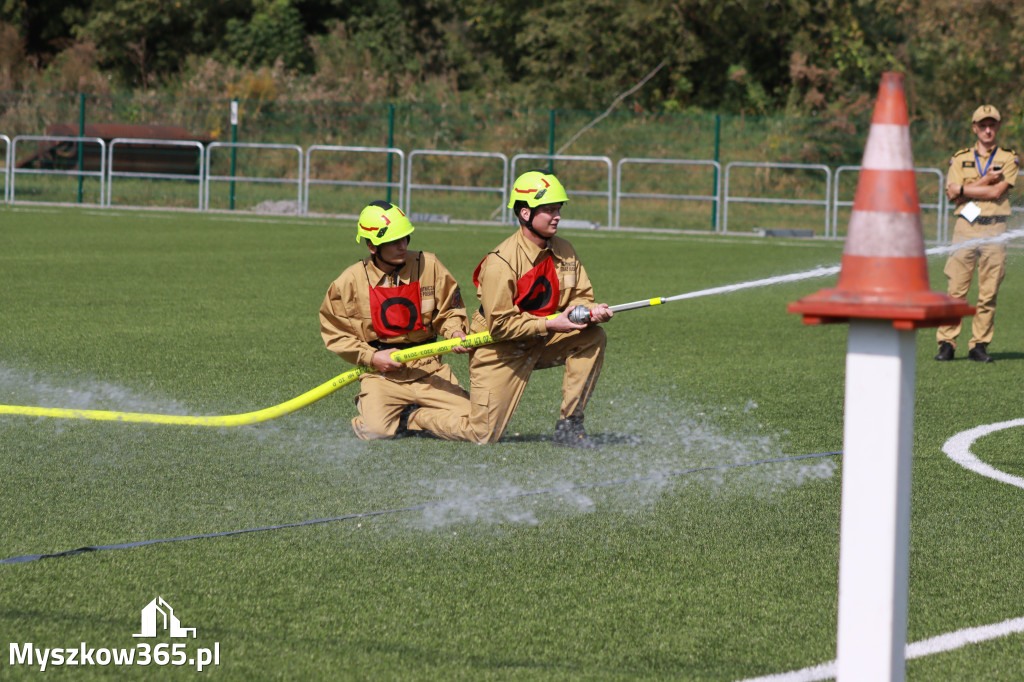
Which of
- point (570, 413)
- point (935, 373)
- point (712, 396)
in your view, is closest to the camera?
point (570, 413)

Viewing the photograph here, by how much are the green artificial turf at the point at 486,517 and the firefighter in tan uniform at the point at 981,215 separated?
265mm

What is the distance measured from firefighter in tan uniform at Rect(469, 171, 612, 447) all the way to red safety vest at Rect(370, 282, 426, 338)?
342 mm

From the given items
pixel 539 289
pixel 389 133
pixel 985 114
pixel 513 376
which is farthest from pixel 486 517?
pixel 389 133

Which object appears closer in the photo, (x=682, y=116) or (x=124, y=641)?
(x=124, y=641)

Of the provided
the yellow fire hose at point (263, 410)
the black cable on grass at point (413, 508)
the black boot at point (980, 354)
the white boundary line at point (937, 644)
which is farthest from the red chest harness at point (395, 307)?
the black boot at point (980, 354)

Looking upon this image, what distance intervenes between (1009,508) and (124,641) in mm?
3683

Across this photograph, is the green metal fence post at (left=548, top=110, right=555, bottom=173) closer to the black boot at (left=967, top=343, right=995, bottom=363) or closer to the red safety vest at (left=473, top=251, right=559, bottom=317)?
the black boot at (left=967, top=343, right=995, bottom=363)

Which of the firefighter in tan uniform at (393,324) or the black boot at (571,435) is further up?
the firefighter in tan uniform at (393,324)

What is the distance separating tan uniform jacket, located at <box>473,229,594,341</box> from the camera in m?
6.55

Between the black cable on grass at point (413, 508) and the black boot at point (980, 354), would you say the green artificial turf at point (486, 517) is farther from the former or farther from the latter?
the black boot at point (980, 354)

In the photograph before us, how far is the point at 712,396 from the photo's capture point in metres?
8.23

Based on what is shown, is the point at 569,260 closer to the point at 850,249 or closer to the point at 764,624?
the point at 764,624

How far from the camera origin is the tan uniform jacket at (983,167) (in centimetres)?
987

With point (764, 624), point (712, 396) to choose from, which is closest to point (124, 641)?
point (764, 624)
